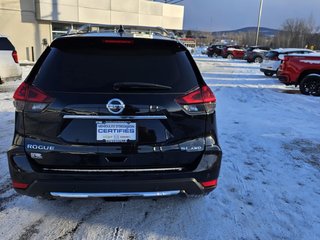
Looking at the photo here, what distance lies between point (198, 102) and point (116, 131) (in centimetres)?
75

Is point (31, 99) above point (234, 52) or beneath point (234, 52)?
above

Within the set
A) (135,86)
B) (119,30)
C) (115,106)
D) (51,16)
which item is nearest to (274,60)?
(119,30)

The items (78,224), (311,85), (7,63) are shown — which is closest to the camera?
(78,224)

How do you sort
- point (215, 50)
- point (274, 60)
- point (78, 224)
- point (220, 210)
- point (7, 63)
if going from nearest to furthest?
point (78, 224), point (220, 210), point (7, 63), point (274, 60), point (215, 50)

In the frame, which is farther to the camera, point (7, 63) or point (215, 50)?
point (215, 50)

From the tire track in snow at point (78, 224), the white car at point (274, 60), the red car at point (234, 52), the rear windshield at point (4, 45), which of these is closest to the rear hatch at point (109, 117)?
the tire track in snow at point (78, 224)

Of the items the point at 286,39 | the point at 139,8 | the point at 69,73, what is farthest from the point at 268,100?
the point at 286,39

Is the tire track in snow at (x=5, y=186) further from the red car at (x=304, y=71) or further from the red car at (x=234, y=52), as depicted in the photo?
the red car at (x=234, y=52)

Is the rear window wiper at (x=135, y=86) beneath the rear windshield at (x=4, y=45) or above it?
above

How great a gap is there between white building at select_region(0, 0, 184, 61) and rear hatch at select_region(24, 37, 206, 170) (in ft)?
75.0

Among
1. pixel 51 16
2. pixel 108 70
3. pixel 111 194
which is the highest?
pixel 51 16

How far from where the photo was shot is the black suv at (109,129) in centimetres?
284

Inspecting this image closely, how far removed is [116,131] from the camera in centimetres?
284

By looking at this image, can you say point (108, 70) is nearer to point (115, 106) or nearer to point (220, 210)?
point (115, 106)
